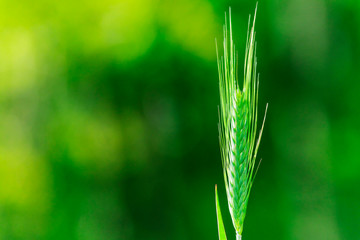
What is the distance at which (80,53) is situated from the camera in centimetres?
175

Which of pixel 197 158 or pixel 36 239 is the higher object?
pixel 197 158

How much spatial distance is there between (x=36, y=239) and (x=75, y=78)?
715 mm

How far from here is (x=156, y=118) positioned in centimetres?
172

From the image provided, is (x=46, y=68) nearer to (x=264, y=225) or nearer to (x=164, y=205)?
(x=164, y=205)

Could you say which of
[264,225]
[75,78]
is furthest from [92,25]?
[264,225]

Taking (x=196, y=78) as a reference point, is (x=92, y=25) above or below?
above

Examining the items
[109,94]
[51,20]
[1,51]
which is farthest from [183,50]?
[1,51]

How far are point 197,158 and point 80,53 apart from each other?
0.68 m

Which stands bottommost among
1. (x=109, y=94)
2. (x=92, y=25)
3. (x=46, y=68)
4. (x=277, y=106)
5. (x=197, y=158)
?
(x=197, y=158)

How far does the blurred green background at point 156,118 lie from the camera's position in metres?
1.71

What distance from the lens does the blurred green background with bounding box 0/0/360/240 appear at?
1705 mm

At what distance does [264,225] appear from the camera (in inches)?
69.7

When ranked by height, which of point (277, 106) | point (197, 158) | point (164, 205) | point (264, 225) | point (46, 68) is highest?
point (46, 68)

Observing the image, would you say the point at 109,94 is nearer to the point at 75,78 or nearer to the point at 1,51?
the point at 75,78
